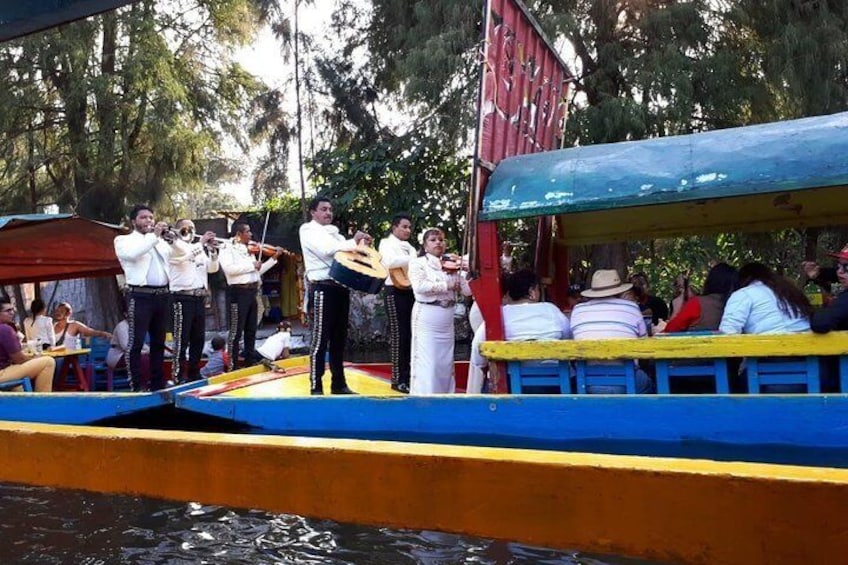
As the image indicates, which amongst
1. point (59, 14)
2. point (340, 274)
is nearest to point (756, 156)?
→ point (340, 274)

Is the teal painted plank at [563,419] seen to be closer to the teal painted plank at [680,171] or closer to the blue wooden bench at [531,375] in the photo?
the blue wooden bench at [531,375]

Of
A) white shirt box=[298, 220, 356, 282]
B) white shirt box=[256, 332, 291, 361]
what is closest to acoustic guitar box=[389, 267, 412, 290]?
white shirt box=[298, 220, 356, 282]

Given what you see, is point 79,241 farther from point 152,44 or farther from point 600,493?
point 152,44

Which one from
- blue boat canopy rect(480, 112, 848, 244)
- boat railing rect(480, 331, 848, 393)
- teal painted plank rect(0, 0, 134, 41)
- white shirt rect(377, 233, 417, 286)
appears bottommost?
boat railing rect(480, 331, 848, 393)

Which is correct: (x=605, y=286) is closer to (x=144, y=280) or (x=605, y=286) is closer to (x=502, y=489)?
(x=502, y=489)

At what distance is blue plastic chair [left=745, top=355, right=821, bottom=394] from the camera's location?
3.79 meters

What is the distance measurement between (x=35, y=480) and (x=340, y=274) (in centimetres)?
216

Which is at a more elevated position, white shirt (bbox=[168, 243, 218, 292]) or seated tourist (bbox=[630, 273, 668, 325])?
white shirt (bbox=[168, 243, 218, 292])

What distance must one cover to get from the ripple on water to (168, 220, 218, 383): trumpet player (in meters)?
2.02

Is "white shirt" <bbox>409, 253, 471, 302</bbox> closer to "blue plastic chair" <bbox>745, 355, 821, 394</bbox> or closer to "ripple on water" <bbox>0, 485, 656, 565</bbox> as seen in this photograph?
"ripple on water" <bbox>0, 485, 656, 565</bbox>

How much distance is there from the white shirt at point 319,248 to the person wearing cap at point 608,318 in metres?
1.73

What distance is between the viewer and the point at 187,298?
6.62 metres

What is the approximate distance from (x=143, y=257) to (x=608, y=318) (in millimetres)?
3761

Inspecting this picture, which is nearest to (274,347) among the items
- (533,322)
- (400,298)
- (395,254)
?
(400,298)
